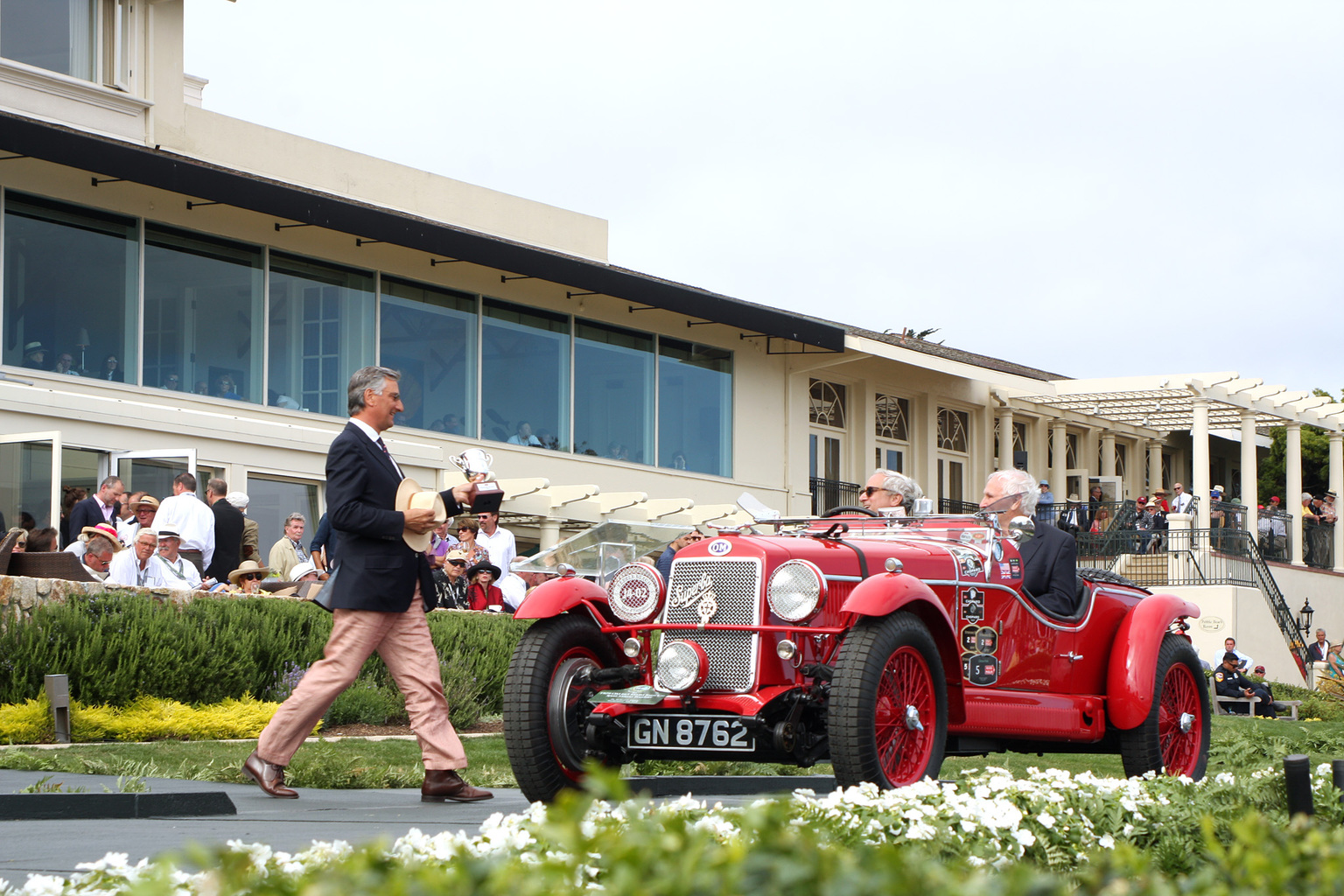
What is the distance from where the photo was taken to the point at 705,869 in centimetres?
209

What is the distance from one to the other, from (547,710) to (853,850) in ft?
12.6

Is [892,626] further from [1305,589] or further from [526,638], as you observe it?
[1305,589]

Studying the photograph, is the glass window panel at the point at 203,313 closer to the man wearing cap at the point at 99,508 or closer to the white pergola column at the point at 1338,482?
the man wearing cap at the point at 99,508

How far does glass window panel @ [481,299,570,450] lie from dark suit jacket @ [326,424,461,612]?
1918cm

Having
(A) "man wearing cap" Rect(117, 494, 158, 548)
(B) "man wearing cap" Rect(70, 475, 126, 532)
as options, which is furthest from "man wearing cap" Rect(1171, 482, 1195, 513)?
(B) "man wearing cap" Rect(70, 475, 126, 532)

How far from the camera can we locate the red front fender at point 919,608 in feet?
22.1

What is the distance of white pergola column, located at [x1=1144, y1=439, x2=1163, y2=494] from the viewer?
45.5 meters

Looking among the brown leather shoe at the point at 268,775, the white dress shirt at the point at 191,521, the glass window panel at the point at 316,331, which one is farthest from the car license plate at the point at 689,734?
the glass window panel at the point at 316,331

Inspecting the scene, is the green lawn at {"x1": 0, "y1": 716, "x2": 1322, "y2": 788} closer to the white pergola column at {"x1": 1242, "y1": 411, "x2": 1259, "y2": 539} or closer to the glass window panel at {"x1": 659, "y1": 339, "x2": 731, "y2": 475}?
the glass window panel at {"x1": 659, "y1": 339, "x2": 731, "y2": 475}

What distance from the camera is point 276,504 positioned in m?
21.8

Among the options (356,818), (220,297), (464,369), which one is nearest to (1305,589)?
(464,369)

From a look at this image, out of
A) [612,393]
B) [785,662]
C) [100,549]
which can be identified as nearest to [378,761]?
[785,662]

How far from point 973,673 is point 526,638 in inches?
89.5

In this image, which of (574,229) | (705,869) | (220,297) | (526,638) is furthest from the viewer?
(574,229)
